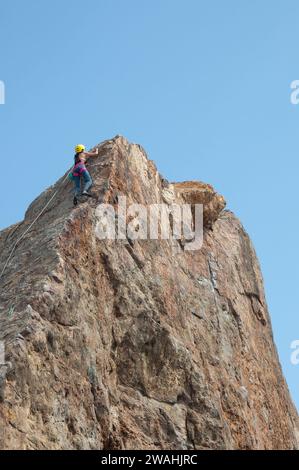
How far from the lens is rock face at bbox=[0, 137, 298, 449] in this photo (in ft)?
75.5

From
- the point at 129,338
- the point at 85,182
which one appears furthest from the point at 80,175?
the point at 129,338

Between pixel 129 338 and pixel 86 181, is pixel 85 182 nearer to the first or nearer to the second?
pixel 86 181

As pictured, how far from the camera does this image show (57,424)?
73.7ft

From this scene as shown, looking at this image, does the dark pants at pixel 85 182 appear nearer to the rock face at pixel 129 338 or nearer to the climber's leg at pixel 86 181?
the climber's leg at pixel 86 181

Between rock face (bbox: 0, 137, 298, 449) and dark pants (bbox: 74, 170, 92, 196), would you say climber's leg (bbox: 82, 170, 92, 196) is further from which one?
rock face (bbox: 0, 137, 298, 449)

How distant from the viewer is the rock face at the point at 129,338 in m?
23.0

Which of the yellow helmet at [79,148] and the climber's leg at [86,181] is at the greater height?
the yellow helmet at [79,148]

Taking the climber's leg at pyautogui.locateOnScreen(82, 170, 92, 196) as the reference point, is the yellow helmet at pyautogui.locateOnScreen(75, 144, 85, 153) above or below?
above

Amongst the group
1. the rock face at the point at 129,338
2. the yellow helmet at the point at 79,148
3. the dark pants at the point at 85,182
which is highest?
the yellow helmet at the point at 79,148

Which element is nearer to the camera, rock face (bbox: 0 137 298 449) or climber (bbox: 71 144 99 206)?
rock face (bbox: 0 137 298 449)

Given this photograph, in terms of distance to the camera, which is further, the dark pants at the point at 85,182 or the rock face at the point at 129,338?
the dark pants at the point at 85,182

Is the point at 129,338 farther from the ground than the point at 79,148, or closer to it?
closer to it

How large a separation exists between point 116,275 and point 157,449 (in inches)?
214

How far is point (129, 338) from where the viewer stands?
27.2m
